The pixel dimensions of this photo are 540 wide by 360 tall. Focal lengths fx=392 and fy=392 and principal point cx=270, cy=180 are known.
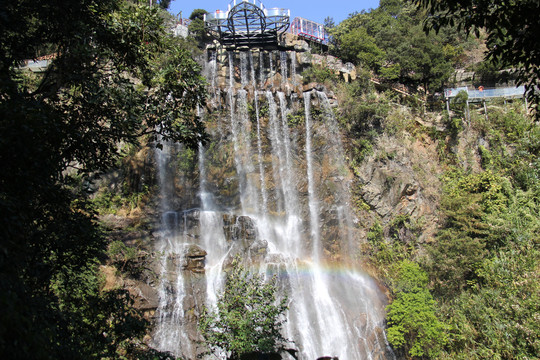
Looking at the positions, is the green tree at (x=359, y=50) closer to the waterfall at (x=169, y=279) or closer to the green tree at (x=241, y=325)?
the waterfall at (x=169, y=279)

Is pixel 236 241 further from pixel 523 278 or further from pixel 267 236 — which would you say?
pixel 523 278

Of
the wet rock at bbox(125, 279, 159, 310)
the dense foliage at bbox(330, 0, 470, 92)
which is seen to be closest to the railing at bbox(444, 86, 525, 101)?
the dense foliage at bbox(330, 0, 470, 92)

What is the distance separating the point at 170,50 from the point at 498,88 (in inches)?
963

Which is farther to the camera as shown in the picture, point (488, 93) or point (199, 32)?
point (199, 32)

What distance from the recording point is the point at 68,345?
4.91 m

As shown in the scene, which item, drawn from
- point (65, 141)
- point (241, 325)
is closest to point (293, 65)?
point (241, 325)

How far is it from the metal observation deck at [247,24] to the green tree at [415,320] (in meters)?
17.6

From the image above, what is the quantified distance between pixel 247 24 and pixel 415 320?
65.4 ft

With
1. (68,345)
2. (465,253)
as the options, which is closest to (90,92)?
(68,345)

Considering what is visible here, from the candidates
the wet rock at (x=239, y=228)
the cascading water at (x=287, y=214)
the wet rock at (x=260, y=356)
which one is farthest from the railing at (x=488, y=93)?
the wet rock at (x=260, y=356)

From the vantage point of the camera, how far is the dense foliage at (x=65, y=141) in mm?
4230

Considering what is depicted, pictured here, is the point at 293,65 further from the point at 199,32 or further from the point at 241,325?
the point at 241,325

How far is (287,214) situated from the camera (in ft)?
71.9

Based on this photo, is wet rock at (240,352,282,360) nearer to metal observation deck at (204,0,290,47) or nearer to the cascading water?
the cascading water
